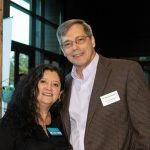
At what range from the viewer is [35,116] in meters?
2.13

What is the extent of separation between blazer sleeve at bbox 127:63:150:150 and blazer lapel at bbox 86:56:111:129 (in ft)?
0.61

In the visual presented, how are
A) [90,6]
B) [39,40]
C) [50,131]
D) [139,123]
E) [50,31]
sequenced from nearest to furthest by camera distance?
[139,123], [50,131], [39,40], [50,31], [90,6]

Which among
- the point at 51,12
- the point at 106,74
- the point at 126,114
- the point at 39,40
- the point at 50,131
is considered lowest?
the point at 50,131

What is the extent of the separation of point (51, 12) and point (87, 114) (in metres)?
8.85

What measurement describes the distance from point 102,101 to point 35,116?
45 cm

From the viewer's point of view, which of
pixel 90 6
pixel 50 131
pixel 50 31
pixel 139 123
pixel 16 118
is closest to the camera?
pixel 139 123

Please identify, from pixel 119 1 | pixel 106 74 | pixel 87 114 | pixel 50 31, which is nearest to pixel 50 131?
pixel 87 114

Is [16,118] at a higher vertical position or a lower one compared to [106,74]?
lower

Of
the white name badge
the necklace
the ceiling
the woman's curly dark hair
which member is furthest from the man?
the ceiling

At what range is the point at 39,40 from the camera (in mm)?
9539

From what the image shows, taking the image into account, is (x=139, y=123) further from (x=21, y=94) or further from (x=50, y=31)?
(x=50, y=31)

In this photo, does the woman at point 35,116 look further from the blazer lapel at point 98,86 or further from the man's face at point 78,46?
the blazer lapel at point 98,86

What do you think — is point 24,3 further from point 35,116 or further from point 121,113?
point 121,113

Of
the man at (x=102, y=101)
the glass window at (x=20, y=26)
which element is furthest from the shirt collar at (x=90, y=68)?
the glass window at (x=20, y=26)
